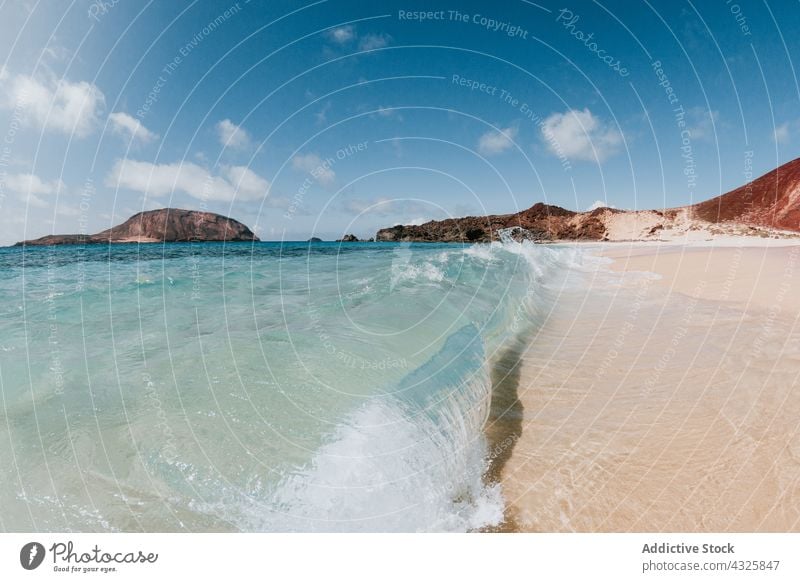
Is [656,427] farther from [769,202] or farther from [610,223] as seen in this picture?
[610,223]

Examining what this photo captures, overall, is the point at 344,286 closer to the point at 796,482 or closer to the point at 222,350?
the point at 222,350

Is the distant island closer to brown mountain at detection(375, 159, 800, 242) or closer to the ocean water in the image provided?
brown mountain at detection(375, 159, 800, 242)

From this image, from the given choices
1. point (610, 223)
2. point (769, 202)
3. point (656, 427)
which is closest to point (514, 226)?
point (610, 223)

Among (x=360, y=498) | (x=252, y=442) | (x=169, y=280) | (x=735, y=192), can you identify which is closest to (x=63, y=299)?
(x=169, y=280)

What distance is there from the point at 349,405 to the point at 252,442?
118cm

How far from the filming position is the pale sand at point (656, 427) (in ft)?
10.1

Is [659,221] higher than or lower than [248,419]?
higher

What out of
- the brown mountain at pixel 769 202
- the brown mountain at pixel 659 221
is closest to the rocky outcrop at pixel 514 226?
the brown mountain at pixel 659 221

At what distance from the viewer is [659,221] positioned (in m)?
60.8

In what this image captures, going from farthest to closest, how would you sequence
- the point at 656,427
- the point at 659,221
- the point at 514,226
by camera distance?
the point at 514,226 → the point at 659,221 → the point at 656,427

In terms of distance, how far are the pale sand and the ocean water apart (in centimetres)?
54

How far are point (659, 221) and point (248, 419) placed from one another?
7422 cm

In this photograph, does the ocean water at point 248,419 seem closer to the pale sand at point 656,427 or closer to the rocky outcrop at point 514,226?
the pale sand at point 656,427

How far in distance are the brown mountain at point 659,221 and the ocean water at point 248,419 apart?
1893 inches
